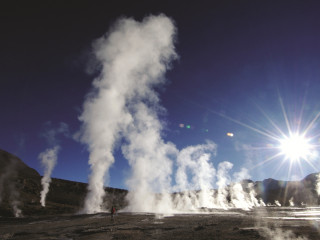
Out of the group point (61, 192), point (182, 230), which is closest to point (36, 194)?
point (61, 192)

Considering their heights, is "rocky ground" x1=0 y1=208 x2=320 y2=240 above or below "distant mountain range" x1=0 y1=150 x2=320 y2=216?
below

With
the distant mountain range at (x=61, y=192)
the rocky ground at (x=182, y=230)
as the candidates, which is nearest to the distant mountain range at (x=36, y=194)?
the distant mountain range at (x=61, y=192)

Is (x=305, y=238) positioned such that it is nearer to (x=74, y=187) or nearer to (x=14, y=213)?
(x=14, y=213)

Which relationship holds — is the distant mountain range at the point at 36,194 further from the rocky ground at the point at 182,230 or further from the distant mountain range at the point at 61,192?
the rocky ground at the point at 182,230

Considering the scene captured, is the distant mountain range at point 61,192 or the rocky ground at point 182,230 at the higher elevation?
the distant mountain range at point 61,192

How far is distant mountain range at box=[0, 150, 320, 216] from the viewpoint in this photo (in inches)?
2305

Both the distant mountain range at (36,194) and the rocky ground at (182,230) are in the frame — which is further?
the distant mountain range at (36,194)

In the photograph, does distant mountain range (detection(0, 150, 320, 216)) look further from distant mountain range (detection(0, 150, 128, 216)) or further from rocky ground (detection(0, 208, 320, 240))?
rocky ground (detection(0, 208, 320, 240))

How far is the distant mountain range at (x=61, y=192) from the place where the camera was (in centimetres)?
5856

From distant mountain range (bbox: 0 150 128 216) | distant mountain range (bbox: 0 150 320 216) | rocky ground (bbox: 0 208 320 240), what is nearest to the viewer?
rocky ground (bbox: 0 208 320 240)

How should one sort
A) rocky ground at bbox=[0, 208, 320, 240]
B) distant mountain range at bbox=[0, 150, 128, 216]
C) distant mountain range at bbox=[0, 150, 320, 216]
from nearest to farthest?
1. rocky ground at bbox=[0, 208, 320, 240]
2. distant mountain range at bbox=[0, 150, 128, 216]
3. distant mountain range at bbox=[0, 150, 320, 216]

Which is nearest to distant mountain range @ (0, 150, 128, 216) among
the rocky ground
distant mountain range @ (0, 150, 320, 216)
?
distant mountain range @ (0, 150, 320, 216)

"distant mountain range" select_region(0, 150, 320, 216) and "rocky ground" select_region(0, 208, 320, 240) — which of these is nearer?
"rocky ground" select_region(0, 208, 320, 240)

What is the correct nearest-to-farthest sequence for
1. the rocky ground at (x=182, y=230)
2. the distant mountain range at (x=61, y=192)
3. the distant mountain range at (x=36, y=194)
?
the rocky ground at (x=182, y=230)
the distant mountain range at (x=36, y=194)
the distant mountain range at (x=61, y=192)
